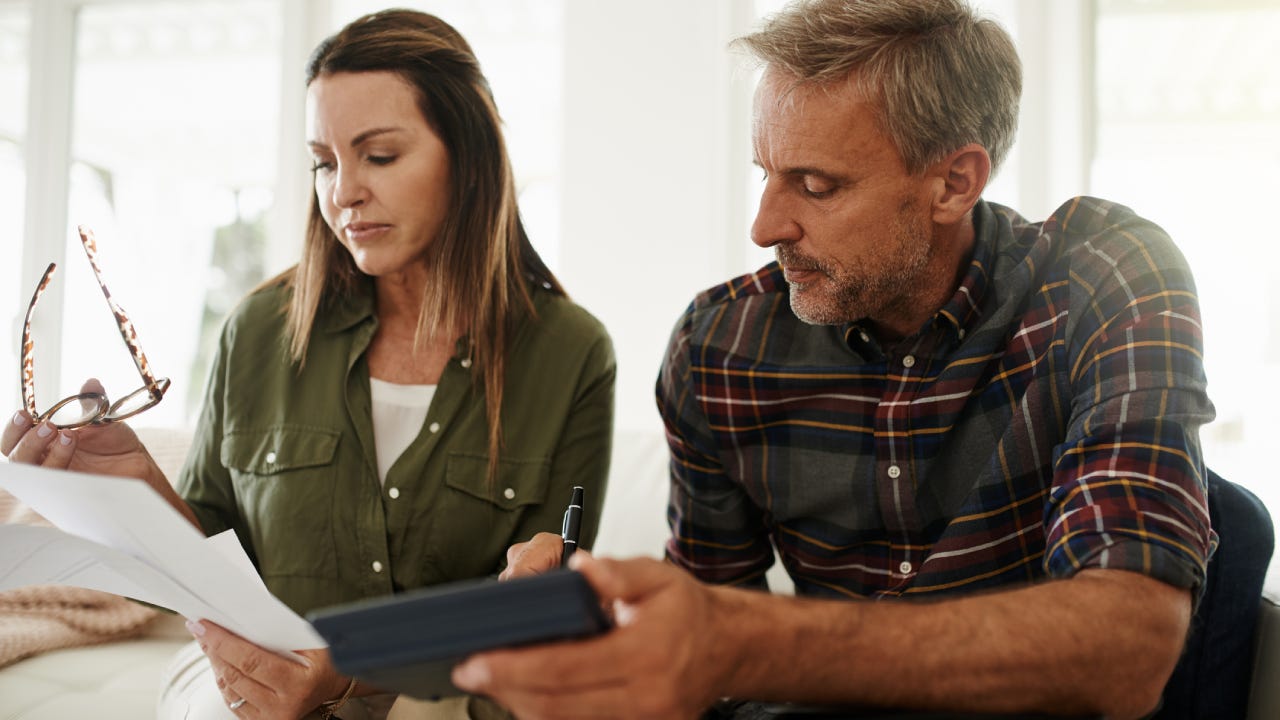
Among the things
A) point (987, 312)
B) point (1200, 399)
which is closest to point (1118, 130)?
point (987, 312)

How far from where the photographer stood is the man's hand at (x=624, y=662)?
536mm

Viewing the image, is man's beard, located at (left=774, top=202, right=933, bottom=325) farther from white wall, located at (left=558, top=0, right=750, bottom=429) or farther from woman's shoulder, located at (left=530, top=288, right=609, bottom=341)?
white wall, located at (left=558, top=0, right=750, bottom=429)

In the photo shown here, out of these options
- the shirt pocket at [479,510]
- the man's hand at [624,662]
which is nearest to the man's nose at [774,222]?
the shirt pocket at [479,510]

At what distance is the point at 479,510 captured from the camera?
1363 millimetres

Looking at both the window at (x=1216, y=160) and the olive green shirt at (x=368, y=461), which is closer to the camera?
the olive green shirt at (x=368, y=461)

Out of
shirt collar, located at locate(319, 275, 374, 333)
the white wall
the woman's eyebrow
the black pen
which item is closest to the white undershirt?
shirt collar, located at locate(319, 275, 374, 333)

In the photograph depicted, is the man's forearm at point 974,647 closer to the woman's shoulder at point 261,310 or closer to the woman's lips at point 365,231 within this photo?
the woman's lips at point 365,231

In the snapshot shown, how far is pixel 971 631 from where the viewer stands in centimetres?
69

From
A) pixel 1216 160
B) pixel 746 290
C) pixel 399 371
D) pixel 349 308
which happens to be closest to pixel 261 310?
pixel 349 308

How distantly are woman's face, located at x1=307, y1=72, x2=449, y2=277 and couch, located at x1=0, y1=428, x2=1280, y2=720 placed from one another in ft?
1.97

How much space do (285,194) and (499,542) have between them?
7.73 feet

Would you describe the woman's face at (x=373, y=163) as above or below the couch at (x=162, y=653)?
above

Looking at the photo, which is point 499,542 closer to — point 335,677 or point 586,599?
point 335,677

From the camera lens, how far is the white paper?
2.27ft
